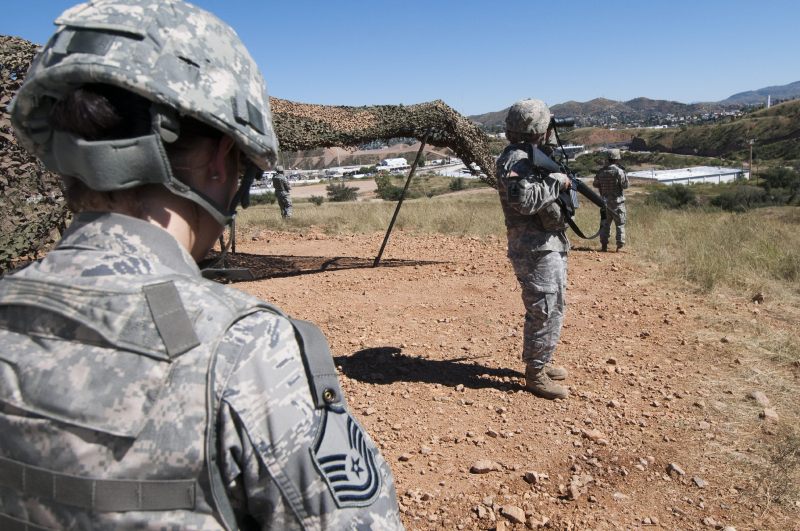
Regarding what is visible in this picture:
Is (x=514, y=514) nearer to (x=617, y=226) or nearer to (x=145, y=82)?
(x=145, y=82)

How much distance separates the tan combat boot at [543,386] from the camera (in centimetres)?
389

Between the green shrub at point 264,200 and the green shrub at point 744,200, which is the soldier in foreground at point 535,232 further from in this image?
the green shrub at point 264,200

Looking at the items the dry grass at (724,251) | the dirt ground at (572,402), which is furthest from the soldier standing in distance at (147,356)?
the dry grass at (724,251)

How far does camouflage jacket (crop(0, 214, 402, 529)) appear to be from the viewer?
0.80 m

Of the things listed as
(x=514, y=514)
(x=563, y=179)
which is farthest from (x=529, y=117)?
(x=514, y=514)

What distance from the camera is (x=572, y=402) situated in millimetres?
3881

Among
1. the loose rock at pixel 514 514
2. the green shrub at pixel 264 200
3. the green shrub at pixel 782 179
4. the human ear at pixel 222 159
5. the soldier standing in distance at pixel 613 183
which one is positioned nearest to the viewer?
the human ear at pixel 222 159

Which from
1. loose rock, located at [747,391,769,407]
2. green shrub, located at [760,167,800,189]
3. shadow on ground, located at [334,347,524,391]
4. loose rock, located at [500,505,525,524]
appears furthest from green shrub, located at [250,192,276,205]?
loose rock, located at [500,505,525,524]

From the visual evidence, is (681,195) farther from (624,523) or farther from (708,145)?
(708,145)

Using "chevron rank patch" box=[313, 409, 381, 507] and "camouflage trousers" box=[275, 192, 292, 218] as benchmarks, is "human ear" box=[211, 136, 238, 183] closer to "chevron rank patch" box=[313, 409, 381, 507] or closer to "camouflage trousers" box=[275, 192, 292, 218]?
"chevron rank patch" box=[313, 409, 381, 507]

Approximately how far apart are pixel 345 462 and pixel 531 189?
2.93 meters

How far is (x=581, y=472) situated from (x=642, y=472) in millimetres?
308

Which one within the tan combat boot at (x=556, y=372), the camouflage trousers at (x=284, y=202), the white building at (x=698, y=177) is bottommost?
the white building at (x=698, y=177)

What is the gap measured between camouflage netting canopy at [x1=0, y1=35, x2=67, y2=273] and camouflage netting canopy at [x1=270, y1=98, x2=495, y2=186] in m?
3.31
